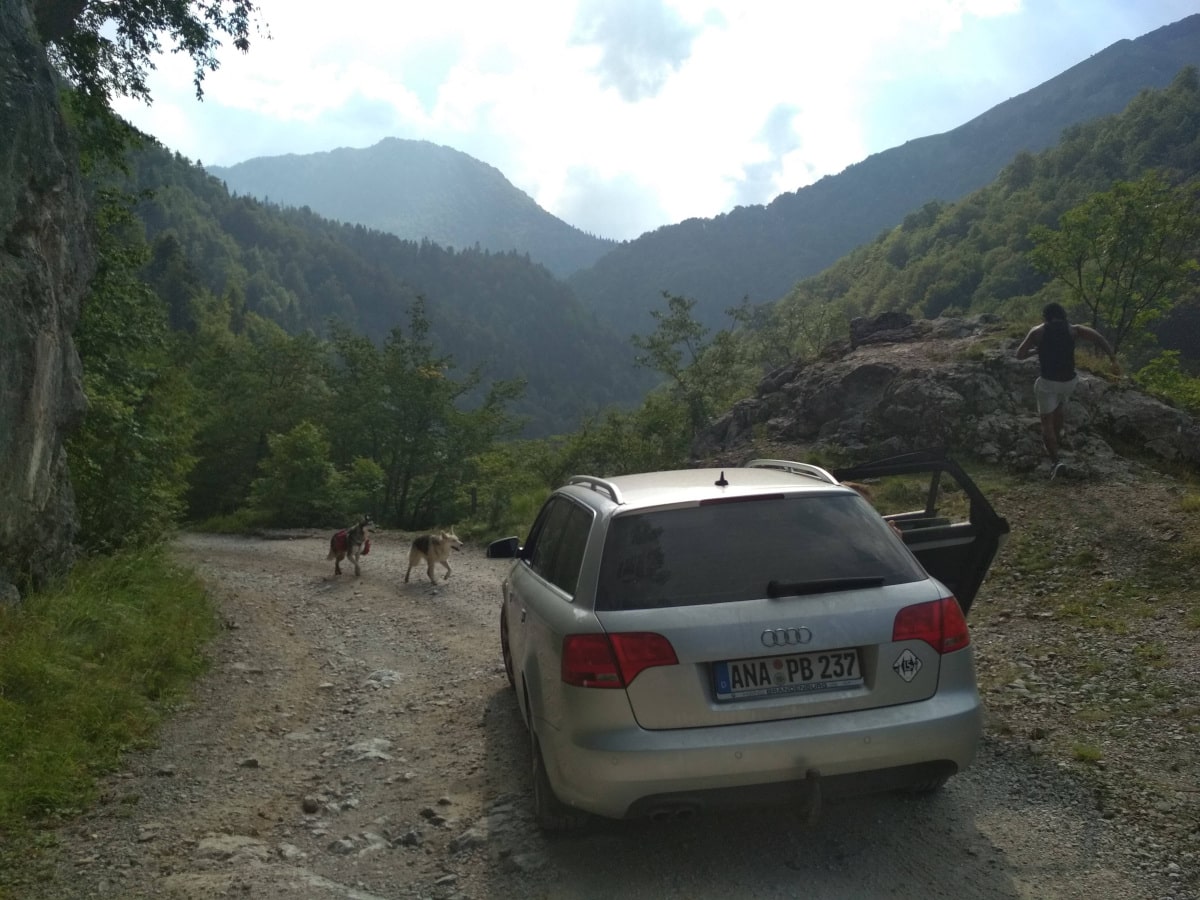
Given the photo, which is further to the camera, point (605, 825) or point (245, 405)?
point (245, 405)

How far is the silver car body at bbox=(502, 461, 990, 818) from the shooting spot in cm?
333

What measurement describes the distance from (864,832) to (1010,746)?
1.59 m

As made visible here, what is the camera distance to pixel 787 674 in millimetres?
3430

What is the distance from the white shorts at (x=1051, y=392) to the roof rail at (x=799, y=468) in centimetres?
679

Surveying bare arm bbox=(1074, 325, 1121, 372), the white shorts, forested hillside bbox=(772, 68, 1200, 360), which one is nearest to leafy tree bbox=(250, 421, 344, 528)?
the white shorts

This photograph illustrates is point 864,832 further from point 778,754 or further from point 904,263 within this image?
point 904,263

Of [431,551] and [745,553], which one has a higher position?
[745,553]

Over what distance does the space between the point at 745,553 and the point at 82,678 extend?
5.17 m

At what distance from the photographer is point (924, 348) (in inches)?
653

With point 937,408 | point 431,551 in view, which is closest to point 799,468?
point 431,551

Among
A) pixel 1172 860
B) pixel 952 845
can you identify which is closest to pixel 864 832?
pixel 952 845

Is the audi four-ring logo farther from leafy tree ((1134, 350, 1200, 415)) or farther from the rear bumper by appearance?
leafy tree ((1134, 350, 1200, 415))

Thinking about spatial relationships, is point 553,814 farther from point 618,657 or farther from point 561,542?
point 561,542

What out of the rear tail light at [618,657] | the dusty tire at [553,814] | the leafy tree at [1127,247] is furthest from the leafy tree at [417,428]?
the rear tail light at [618,657]
